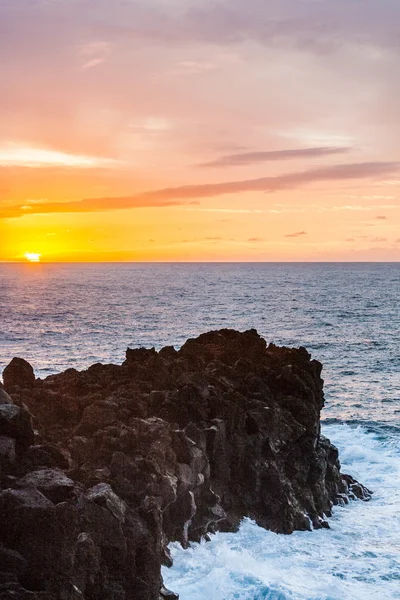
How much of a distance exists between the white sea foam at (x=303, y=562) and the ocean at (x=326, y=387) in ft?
0.16

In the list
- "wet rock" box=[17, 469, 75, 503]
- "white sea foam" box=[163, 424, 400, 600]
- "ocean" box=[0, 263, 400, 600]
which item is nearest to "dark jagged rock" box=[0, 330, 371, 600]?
"wet rock" box=[17, 469, 75, 503]

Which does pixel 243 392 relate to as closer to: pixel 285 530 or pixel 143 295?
pixel 285 530

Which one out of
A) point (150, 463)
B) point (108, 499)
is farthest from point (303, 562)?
point (108, 499)

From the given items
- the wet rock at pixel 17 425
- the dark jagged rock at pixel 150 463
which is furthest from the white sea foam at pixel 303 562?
the wet rock at pixel 17 425

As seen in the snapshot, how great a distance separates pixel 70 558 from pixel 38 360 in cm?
6213

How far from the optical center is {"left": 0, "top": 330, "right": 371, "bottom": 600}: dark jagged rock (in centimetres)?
1859

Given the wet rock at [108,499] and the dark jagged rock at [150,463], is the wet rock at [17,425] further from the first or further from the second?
the wet rock at [108,499]

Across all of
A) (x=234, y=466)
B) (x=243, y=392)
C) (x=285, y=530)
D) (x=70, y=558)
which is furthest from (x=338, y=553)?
(x=70, y=558)

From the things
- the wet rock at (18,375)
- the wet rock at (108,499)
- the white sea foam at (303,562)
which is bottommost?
the white sea foam at (303,562)

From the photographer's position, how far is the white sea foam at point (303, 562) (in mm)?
25188

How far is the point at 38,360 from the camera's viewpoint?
78.5 metres

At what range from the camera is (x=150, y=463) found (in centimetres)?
2589

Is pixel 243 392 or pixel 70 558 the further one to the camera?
pixel 243 392

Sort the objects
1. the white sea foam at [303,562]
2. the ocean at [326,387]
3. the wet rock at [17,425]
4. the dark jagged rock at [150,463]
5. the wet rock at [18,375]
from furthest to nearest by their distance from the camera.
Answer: the wet rock at [18,375], the ocean at [326,387], the white sea foam at [303,562], the wet rock at [17,425], the dark jagged rock at [150,463]
